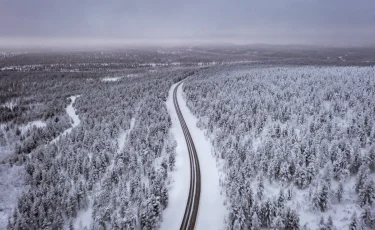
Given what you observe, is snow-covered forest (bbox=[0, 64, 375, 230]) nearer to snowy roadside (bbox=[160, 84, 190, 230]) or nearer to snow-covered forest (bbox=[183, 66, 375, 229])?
snow-covered forest (bbox=[183, 66, 375, 229])

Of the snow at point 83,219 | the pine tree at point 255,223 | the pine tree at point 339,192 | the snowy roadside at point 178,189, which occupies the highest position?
the pine tree at point 339,192

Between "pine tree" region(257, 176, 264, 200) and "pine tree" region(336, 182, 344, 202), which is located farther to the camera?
"pine tree" region(257, 176, 264, 200)

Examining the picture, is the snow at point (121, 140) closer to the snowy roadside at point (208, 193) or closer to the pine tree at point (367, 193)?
the snowy roadside at point (208, 193)

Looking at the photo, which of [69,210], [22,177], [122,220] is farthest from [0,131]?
[122,220]

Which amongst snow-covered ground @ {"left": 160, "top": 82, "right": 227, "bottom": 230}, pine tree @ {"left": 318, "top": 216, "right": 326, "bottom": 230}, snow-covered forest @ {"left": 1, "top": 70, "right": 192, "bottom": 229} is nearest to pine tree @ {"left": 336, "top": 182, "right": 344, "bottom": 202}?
pine tree @ {"left": 318, "top": 216, "right": 326, "bottom": 230}

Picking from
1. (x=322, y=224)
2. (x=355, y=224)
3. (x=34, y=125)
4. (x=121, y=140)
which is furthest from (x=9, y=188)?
(x=355, y=224)

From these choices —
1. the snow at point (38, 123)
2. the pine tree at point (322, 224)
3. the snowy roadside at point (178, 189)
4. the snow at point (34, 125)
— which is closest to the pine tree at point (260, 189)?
the pine tree at point (322, 224)

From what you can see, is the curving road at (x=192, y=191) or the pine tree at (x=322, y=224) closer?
the pine tree at (x=322, y=224)

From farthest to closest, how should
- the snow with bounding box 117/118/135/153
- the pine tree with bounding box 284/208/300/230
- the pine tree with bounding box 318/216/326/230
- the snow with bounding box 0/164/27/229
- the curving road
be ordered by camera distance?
the snow with bounding box 117/118/135/153 → the snow with bounding box 0/164/27/229 → the curving road → the pine tree with bounding box 284/208/300/230 → the pine tree with bounding box 318/216/326/230
